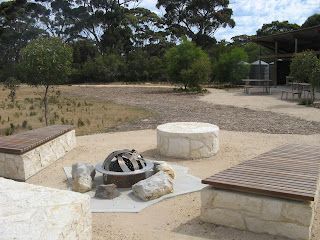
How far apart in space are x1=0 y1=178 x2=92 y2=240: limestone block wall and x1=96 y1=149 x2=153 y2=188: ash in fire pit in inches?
62.8

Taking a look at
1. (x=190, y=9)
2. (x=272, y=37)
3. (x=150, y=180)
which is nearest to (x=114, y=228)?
(x=150, y=180)

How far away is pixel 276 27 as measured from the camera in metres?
46.6

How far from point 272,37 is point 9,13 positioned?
37334 millimetres

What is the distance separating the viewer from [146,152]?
7.63 m

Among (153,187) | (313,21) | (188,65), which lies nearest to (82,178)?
(153,187)

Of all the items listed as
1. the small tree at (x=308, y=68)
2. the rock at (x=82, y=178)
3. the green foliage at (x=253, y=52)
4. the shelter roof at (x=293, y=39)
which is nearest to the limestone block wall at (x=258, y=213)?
the rock at (x=82, y=178)

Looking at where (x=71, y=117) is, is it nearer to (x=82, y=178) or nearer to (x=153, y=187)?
(x=82, y=178)

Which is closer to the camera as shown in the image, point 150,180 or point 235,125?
point 150,180

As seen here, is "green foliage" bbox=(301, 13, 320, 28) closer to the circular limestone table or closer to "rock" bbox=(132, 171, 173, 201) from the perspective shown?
the circular limestone table

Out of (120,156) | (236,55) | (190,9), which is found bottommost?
(120,156)

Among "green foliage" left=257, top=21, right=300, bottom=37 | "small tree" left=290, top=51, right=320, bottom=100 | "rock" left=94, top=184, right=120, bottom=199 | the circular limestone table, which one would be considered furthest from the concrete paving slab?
"green foliage" left=257, top=21, right=300, bottom=37

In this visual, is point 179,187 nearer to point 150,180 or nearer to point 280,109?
point 150,180

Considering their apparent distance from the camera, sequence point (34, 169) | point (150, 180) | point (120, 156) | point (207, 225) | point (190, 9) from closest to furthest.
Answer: point (207, 225) < point (150, 180) < point (120, 156) < point (34, 169) < point (190, 9)

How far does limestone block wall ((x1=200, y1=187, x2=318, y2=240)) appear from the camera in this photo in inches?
141
